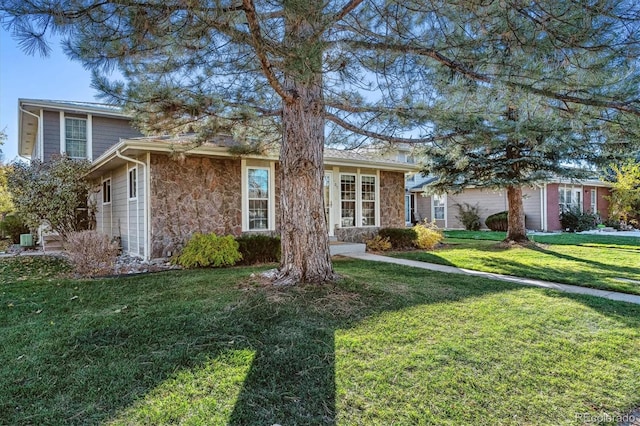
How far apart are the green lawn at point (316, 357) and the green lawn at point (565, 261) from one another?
1.84 meters

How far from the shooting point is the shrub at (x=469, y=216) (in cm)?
1941

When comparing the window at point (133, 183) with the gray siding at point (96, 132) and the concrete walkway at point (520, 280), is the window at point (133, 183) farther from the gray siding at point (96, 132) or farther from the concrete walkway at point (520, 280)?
the concrete walkway at point (520, 280)

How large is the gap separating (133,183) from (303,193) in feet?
20.4

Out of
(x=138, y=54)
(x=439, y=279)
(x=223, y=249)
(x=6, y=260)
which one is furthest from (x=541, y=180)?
(x=6, y=260)

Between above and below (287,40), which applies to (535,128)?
below

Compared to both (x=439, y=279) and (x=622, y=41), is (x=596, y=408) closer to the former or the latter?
(x=622, y=41)

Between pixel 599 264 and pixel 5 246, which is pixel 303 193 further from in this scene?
pixel 5 246

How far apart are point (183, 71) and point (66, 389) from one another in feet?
13.9

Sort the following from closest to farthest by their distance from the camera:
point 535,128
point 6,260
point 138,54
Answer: point 138,54
point 535,128
point 6,260

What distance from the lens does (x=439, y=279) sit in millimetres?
6355

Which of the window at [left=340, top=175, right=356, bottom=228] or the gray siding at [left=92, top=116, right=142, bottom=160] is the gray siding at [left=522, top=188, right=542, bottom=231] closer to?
the window at [left=340, top=175, right=356, bottom=228]

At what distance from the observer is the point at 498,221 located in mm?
18000

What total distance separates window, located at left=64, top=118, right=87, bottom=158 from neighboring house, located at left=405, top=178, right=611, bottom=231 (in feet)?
42.3

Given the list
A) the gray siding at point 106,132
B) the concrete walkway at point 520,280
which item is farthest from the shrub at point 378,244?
the gray siding at point 106,132
